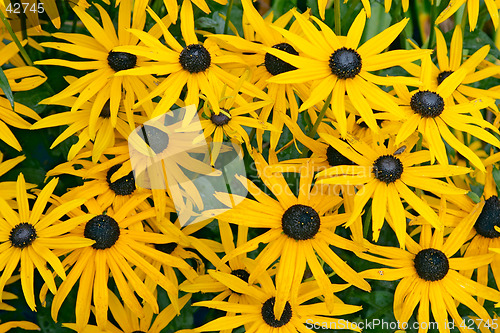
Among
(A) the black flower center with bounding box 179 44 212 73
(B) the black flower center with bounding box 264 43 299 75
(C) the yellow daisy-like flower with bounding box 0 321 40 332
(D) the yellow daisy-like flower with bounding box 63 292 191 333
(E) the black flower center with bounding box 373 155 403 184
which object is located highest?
(B) the black flower center with bounding box 264 43 299 75

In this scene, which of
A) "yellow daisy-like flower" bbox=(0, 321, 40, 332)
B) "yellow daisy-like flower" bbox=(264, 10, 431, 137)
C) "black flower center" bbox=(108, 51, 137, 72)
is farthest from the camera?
"yellow daisy-like flower" bbox=(0, 321, 40, 332)

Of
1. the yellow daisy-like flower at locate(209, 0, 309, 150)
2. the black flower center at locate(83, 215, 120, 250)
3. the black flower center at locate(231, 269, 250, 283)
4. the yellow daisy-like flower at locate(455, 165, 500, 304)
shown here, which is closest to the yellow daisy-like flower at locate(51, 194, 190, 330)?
the black flower center at locate(83, 215, 120, 250)

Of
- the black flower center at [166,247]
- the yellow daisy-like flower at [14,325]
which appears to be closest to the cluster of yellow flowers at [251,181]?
the black flower center at [166,247]

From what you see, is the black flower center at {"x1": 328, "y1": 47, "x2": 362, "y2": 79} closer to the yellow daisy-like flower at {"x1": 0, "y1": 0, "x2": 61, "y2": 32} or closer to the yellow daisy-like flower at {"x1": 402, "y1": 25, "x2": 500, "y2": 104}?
the yellow daisy-like flower at {"x1": 402, "y1": 25, "x2": 500, "y2": 104}

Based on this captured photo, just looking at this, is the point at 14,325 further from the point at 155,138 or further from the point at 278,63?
the point at 278,63

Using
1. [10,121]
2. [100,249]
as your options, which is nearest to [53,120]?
[10,121]

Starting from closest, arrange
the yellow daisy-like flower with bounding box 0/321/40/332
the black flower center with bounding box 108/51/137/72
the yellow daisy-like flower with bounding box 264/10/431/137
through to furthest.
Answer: the yellow daisy-like flower with bounding box 264/10/431/137 < the black flower center with bounding box 108/51/137/72 < the yellow daisy-like flower with bounding box 0/321/40/332

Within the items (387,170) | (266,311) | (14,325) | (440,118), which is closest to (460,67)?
(440,118)

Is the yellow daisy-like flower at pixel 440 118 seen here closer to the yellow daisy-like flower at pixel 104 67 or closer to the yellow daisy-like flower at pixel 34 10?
the yellow daisy-like flower at pixel 104 67
